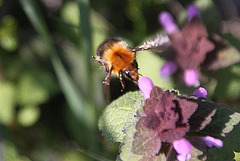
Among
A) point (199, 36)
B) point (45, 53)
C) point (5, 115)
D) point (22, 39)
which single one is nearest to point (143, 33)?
point (199, 36)

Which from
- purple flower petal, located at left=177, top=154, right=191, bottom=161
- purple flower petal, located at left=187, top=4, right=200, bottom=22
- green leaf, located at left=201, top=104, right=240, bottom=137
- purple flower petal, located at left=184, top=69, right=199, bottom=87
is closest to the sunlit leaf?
purple flower petal, located at left=184, top=69, right=199, bottom=87

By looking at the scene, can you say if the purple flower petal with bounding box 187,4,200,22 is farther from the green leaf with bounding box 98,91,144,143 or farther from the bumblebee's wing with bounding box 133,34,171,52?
the green leaf with bounding box 98,91,144,143

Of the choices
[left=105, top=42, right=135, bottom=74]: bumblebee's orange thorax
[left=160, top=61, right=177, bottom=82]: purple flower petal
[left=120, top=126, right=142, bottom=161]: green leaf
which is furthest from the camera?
[left=160, top=61, right=177, bottom=82]: purple flower petal

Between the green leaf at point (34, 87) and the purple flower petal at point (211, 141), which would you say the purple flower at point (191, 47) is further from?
the purple flower petal at point (211, 141)

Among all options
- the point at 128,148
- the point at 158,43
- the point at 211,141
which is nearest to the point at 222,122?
the point at 211,141

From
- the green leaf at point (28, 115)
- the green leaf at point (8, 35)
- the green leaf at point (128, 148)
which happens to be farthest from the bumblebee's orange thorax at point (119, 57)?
the green leaf at point (8, 35)
